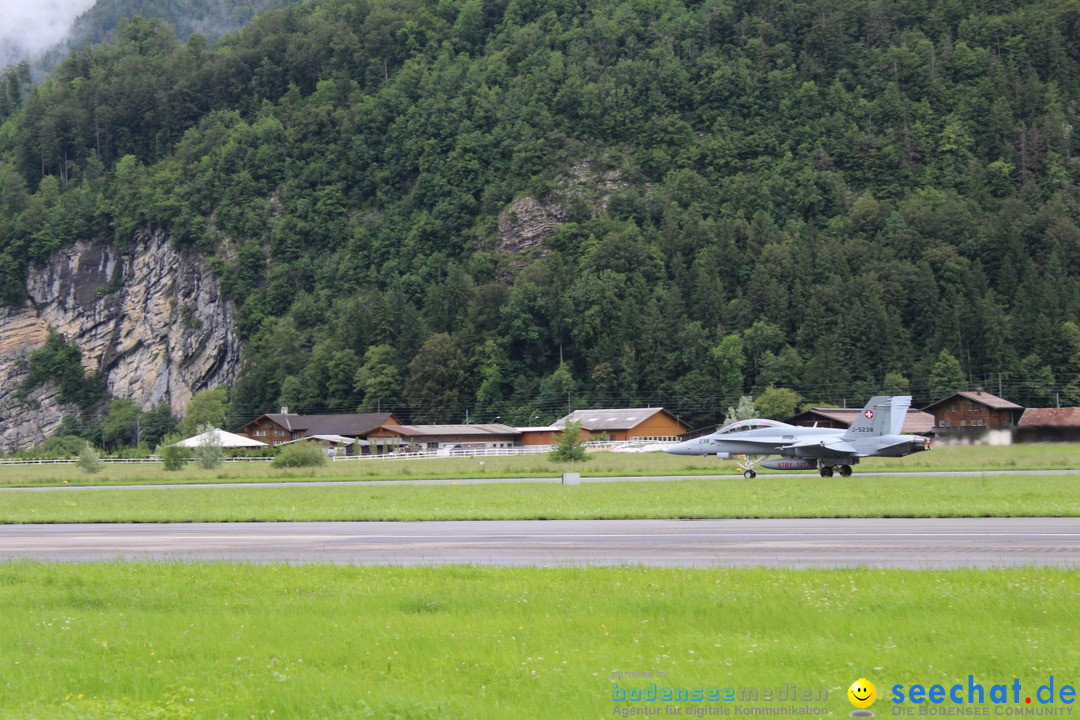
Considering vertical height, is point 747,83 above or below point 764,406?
above

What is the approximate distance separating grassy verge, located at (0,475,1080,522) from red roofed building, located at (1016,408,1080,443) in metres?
18.7

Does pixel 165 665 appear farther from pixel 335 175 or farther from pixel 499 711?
pixel 335 175

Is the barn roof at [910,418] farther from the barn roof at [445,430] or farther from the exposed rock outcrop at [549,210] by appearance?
the exposed rock outcrop at [549,210]

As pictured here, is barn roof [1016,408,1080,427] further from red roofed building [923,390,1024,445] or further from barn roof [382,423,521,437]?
barn roof [382,423,521,437]

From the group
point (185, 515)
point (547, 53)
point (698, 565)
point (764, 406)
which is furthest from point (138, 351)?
point (698, 565)

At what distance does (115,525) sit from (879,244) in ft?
399

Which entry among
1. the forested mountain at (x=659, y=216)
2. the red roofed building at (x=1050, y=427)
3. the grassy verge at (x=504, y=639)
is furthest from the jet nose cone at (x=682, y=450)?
the forested mountain at (x=659, y=216)

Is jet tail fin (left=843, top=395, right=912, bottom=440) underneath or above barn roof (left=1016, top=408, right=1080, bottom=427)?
above

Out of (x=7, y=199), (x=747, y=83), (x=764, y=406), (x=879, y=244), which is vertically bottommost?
(x=764, y=406)

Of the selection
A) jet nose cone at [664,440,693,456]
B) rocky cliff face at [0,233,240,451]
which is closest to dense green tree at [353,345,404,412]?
rocky cliff face at [0,233,240,451]

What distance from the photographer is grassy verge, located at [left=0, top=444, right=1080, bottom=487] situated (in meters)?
55.8

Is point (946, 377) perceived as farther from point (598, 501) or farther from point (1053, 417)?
point (598, 501)

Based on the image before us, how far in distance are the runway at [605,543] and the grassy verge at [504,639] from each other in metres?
2.72

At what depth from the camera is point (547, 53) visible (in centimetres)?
19388
